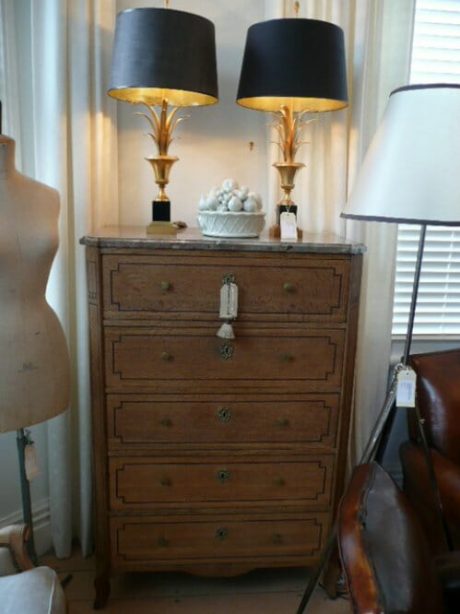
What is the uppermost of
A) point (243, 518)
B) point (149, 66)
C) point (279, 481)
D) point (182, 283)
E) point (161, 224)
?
point (149, 66)

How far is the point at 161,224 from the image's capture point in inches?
67.2

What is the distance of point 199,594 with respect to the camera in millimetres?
1875

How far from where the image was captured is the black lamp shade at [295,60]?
1.57 metres

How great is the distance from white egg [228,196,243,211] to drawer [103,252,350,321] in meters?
0.17

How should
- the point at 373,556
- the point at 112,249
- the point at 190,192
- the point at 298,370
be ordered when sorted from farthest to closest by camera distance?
1. the point at 190,192
2. the point at 298,370
3. the point at 112,249
4. the point at 373,556

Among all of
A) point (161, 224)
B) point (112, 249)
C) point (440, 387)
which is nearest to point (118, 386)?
point (112, 249)

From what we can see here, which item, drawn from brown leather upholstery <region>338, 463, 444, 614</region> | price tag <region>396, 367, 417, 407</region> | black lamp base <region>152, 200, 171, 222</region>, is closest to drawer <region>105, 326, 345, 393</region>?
price tag <region>396, 367, 417, 407</region>

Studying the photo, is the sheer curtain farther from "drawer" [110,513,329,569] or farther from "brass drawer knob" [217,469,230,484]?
"brass drawer knob" [217,469,230,484]

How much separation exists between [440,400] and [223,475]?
79 cm

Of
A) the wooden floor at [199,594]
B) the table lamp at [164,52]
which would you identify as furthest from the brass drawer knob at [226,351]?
the wooden floor at [199,594]

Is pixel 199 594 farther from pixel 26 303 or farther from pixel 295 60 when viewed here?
pixel 295 60

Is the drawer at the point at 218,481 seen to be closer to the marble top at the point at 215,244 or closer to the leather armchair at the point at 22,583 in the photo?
the leather armchair at the point at 22,583

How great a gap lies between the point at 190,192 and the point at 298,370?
2.89 feet

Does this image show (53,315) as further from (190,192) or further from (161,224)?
(190,192)
